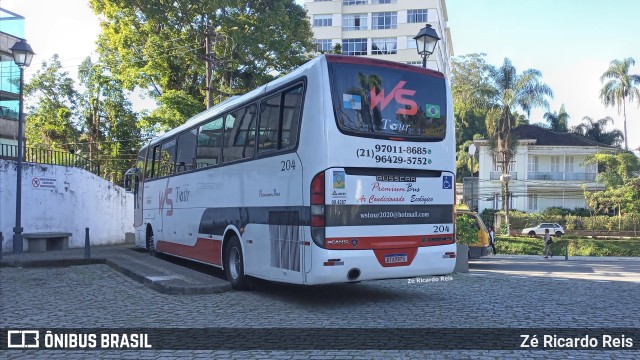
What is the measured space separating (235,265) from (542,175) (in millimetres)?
48142

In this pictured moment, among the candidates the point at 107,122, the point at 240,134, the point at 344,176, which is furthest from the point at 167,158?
the point at 107,122

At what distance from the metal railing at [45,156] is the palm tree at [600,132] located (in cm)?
5936

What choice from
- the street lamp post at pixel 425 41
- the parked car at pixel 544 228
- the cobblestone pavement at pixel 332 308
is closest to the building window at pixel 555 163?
the parked car at pixel 544 228

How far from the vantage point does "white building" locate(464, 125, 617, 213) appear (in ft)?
171

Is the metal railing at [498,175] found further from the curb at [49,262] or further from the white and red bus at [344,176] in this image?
the white and red bus at [344,176]

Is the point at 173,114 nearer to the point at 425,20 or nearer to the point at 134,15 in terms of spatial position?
the point at 134,15

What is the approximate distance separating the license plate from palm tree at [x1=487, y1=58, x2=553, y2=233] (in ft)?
112

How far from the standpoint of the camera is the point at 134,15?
Answer: 30.1 meters

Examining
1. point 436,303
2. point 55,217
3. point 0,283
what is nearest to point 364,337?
point 436,303

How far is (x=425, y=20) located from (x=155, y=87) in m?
37.3

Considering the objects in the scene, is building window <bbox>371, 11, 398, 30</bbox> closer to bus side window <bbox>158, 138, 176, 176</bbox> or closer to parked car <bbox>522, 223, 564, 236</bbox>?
parked car <bbox>522, 223, 564, 236</bbox>

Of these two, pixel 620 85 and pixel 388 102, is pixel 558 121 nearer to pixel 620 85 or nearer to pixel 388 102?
pixel 620 85

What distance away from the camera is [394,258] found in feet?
29.0

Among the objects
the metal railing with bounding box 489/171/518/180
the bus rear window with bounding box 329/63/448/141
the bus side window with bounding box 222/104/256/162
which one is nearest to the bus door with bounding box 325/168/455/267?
the bus rear window with bounding box 329/63/448/141
